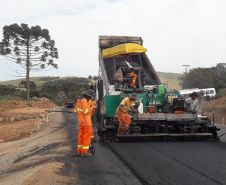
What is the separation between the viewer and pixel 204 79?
165ft

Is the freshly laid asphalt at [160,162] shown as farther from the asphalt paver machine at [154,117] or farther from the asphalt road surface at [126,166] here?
the asphalt paver machine at [154,117]

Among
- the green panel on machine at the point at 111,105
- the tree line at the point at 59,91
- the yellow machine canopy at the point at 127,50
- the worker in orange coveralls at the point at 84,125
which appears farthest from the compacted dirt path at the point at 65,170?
the tree line at the point at 59,91

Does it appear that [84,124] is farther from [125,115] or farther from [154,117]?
[154,117]

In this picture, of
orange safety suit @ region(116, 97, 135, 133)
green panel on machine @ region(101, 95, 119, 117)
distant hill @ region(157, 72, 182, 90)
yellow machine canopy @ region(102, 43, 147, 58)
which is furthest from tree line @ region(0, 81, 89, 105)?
orange safety suit @ region(116, 97, 135, 133)

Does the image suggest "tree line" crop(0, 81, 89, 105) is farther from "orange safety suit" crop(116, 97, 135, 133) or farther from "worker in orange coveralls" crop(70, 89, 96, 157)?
"worker in orange coveralls" crop(70, 89, 96, 157)

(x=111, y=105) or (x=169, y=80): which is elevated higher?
(x=169, y=80)

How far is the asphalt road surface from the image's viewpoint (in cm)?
498

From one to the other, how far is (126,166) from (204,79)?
4696cm

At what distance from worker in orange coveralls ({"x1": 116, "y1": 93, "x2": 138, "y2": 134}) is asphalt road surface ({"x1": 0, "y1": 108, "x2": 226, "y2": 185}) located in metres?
0.55

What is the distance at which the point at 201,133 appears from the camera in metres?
8.84

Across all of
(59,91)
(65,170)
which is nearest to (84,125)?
(65,170)

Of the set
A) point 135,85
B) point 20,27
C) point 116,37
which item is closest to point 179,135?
point 135,85

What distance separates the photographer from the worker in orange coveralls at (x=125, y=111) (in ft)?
27.2

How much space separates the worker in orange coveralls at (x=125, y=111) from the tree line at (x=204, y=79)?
44379 millimetres
